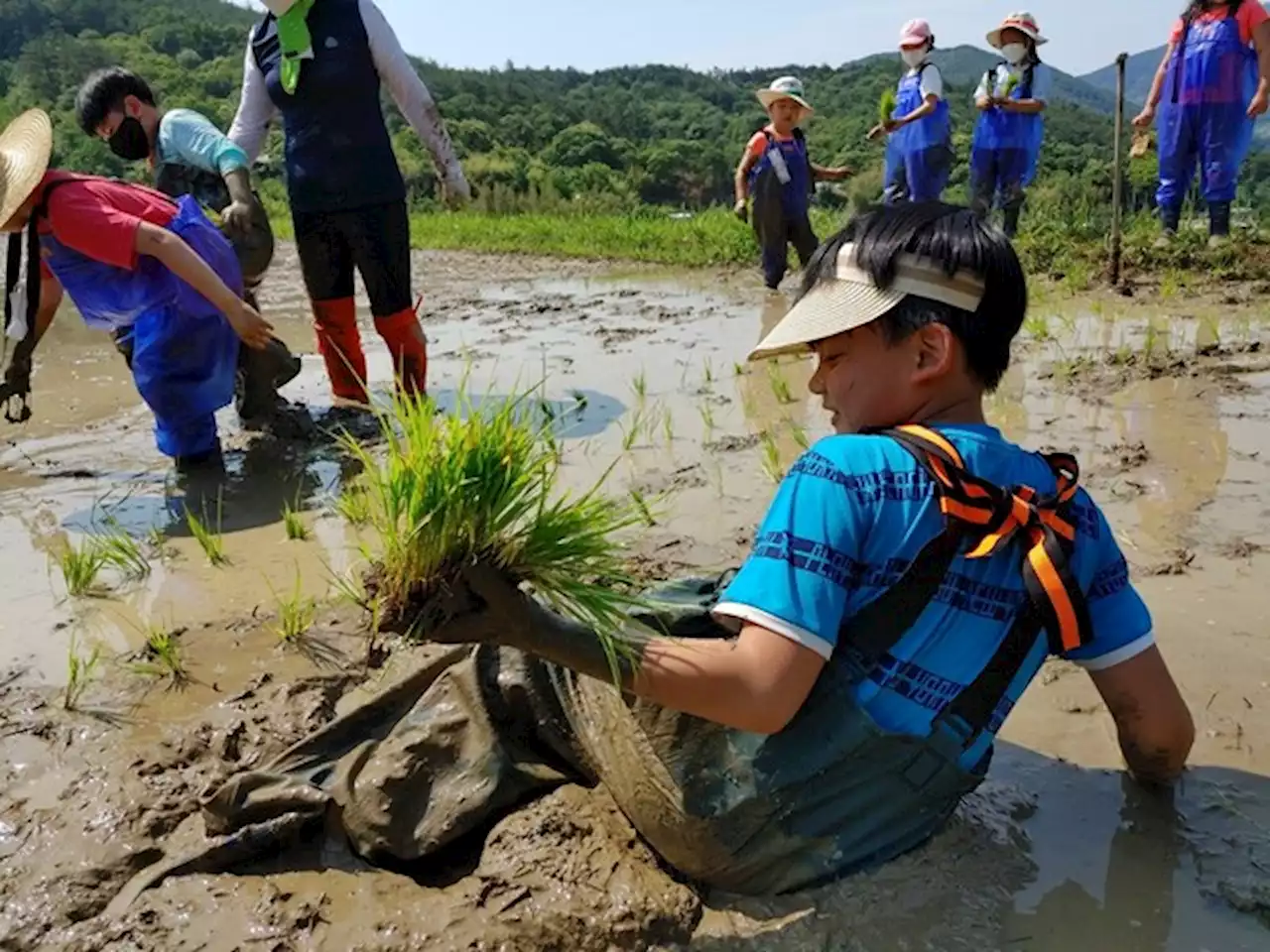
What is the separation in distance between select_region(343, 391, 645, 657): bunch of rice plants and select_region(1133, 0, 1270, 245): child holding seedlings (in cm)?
664

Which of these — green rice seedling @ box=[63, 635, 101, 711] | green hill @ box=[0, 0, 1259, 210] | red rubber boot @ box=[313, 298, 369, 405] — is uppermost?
green hill @ box=[0, 0, 1259, 210]

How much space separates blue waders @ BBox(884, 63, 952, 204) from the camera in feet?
28.6

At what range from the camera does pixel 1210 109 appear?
7016mm

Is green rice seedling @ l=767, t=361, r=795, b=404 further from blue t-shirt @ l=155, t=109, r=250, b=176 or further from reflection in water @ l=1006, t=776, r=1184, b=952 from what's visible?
reflection in water @ l=1006, t=776, r=1184, b=952

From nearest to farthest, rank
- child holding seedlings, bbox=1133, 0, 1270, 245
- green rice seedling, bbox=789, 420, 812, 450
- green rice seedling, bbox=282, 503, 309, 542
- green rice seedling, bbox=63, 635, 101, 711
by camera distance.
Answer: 1. green rice seedling, bbox=63, 635, 101, 711
2. green rice seedling, bbox=282, 503, 309, 542
3. green rice seedling, bbox=789, 420, 812, 450
4. child holding seedlings, bbox=1133, 0, 1270, 245

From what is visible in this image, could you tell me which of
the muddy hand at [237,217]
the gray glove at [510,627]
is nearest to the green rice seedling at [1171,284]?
the muddy hand at [237,217]

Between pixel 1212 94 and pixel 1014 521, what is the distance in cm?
675

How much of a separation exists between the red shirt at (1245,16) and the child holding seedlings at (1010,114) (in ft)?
4.34

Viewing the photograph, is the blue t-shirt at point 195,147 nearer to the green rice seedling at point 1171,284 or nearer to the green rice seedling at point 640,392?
the green rice seedling at point 640,392

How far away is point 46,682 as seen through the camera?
109 inches

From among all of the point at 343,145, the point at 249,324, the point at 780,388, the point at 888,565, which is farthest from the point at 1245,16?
the point at 888,565

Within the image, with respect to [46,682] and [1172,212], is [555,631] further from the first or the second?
[1172,212]

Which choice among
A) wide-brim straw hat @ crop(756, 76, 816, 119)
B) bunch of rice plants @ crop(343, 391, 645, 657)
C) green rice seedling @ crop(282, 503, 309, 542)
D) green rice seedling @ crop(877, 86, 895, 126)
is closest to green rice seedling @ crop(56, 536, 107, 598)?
green rice seedling @ crop(282, 503, 309, 542)

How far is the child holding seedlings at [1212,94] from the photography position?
22.2 feet
